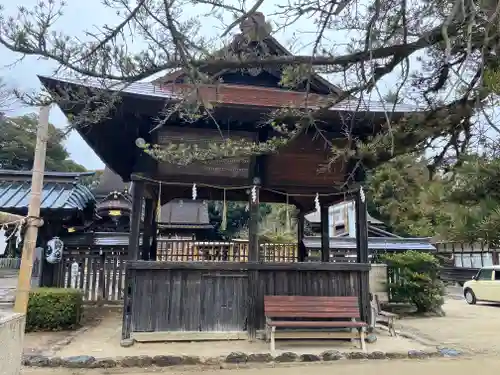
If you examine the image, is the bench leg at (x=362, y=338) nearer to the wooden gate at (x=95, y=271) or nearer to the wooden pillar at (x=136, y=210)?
the wooden pillar at (x=136, y=210)

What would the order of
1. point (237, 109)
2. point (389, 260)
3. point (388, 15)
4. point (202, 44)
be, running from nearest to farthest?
point (202, 44), point (388, 15), point (237, 109), point (389, 260)

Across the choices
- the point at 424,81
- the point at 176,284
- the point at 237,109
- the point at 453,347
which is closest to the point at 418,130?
the point at 424,81

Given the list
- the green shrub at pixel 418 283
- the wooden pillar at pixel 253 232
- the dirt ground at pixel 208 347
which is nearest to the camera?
the dirt ground at pixel 208 347

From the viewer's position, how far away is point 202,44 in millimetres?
3387

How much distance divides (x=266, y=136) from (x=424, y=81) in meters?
3.79

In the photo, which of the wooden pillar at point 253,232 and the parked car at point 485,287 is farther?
the parked car at point 485,287

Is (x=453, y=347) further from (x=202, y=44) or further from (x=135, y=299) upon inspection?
(x=202, y=44)

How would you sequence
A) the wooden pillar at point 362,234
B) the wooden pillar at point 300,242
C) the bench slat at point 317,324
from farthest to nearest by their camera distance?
the wooden pillar at point 300,242, the wooden pillar at point 362,234, the bench slat at point 317,324

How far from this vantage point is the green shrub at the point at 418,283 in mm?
11617

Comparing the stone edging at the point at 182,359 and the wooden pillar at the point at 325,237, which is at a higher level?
the wooden pillar at the point at 325,237

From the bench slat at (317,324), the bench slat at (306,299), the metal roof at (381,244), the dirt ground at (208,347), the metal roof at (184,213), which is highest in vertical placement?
the metal roof at (184,213)

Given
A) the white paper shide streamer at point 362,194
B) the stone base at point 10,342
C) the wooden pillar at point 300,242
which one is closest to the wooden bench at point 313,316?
the white paper shide streamer at point 362,194

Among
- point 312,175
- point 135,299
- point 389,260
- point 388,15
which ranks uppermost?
point 388,15

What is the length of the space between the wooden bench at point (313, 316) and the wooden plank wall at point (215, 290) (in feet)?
1.07
